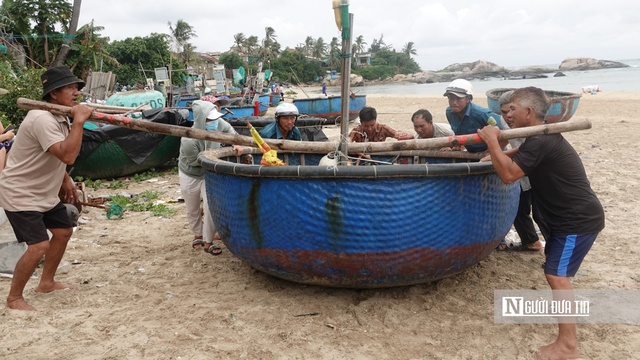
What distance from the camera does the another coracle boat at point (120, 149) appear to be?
285 inches

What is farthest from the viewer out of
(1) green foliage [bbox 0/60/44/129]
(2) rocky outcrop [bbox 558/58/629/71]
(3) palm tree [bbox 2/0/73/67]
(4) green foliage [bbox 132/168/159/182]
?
(2) rocky outcrop [bbox 558/58/629/71]

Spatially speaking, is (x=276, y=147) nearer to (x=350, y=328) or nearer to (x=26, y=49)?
(x=350, y=328)

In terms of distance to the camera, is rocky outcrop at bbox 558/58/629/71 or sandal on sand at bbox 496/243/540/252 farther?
rocky outcrop at bbox 558/58/629/71

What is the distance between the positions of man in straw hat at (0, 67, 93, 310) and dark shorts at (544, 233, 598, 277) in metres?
2.86

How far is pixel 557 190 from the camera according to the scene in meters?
2.68

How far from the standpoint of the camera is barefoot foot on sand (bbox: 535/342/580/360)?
2.51 m

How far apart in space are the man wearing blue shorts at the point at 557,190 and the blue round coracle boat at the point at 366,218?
251 millimetres

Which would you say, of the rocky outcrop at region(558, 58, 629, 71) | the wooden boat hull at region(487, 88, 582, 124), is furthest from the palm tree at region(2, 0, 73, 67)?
the rocky outcrop at region(558, 58, 629, 71)

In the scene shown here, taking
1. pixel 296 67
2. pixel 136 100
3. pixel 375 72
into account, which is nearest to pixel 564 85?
pixel 296 67

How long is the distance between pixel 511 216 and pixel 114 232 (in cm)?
383

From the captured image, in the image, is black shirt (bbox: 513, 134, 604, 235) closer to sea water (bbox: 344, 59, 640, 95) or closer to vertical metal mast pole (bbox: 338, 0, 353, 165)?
vertical metal mast pole (bbox: 338, 0, 353, 165)

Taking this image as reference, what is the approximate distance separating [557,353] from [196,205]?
316 cm

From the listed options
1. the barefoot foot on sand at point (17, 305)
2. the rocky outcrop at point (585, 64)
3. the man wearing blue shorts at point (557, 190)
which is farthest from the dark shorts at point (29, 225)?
the rocky outcrop at point (585, 64)

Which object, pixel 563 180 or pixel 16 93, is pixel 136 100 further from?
pixel 563 180
